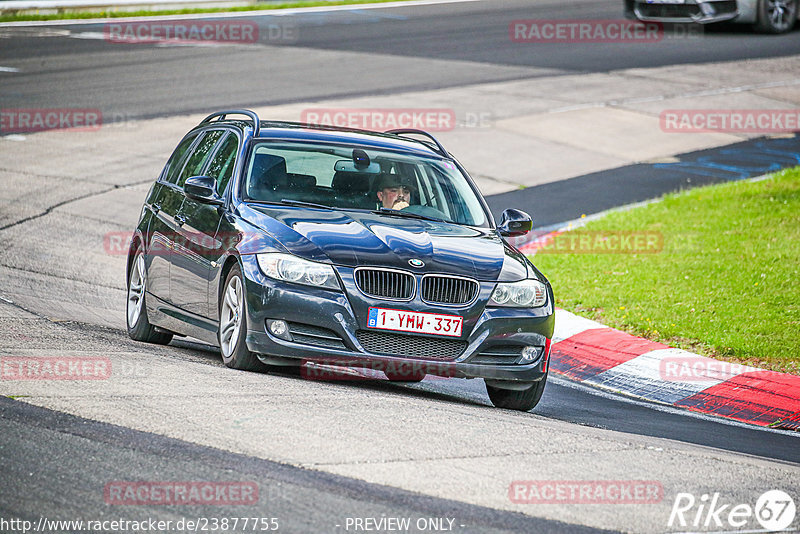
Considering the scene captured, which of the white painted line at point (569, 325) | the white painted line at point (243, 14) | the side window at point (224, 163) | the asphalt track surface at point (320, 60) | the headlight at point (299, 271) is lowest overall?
the white painted line at point (569, 325)

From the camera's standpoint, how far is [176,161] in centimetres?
1011

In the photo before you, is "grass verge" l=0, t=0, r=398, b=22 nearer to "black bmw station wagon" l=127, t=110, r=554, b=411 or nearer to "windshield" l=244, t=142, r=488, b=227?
"black bmw station wagon" l=127, t=110, r=554, b=411

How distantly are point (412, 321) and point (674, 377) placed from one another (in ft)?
10.2

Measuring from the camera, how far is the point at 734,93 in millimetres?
23594

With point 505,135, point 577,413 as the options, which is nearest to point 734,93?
point 505,135

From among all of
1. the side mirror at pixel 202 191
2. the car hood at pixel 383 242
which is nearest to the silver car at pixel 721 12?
the car hood at pixel 383 242

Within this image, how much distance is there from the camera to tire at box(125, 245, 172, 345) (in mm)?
9555

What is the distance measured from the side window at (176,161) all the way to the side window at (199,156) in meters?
0.17

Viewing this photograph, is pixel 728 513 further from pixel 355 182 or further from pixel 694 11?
Result: pixel 694 11

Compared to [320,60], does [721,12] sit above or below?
above

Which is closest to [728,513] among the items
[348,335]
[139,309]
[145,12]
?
Answer: [348,335]

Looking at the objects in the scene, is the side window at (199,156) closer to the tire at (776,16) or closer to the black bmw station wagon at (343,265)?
the black bmw station wagon at (343,265)

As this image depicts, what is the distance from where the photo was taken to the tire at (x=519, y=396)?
26.9 ft

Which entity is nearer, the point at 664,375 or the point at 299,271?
the point at 299,271
